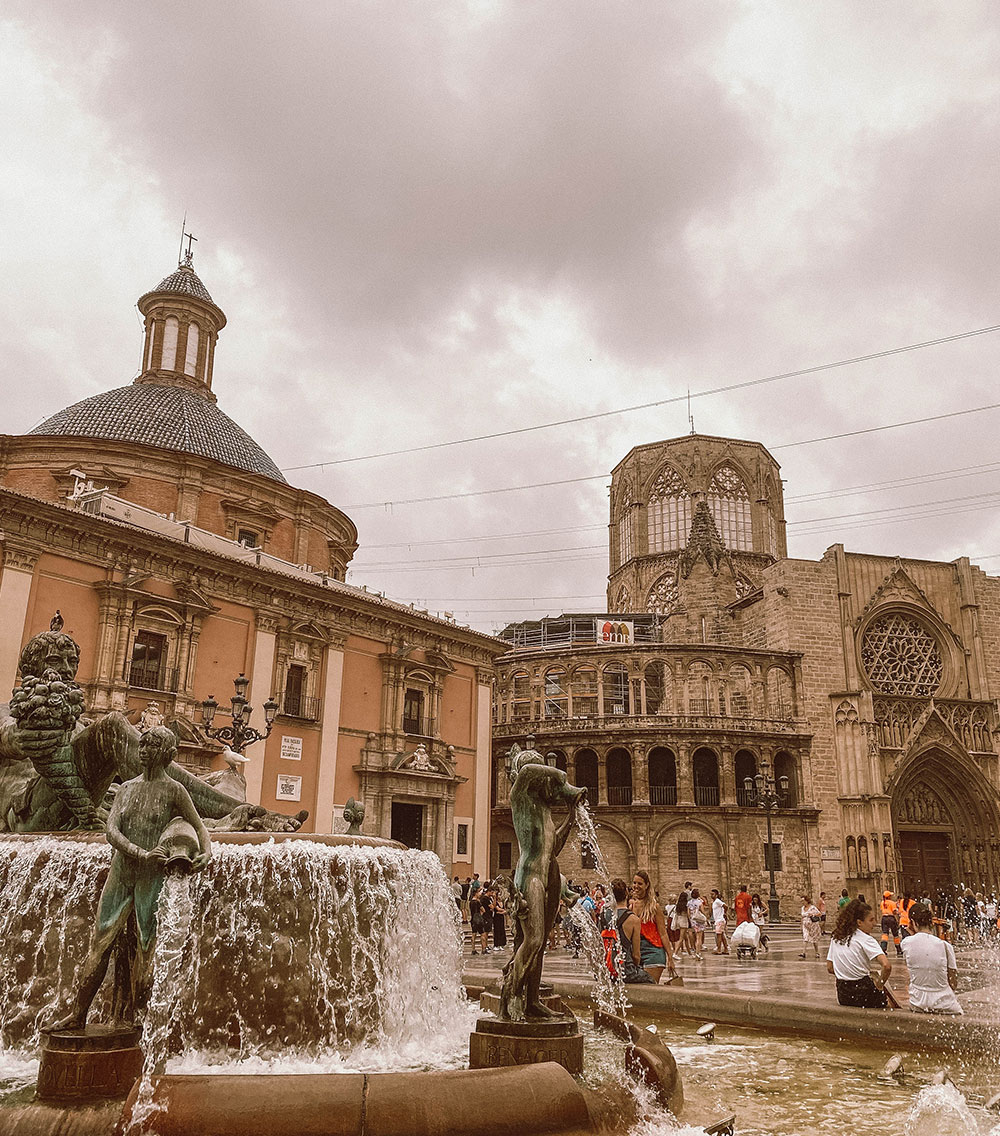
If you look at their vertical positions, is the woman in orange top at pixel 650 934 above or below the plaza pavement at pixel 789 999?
above

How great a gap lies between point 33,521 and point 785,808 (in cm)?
2741

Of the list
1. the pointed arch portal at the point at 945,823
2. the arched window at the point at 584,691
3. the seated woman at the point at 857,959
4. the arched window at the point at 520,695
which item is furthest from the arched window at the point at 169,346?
the seated woman at the point at 857,959

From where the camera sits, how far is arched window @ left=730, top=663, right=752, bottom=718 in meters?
37.1

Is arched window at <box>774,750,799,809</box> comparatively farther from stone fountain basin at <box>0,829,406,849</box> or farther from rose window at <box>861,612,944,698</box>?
stone fountain basin at <box>0,829,406,849</box>

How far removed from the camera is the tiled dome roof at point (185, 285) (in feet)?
120

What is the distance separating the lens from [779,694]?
37594mm

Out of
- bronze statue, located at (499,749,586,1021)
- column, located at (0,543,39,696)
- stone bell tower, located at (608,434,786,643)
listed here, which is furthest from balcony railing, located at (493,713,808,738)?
bronze statue, located at (499,749,586,1021)

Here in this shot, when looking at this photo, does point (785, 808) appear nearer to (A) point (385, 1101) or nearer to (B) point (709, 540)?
(B) point (709, 540)

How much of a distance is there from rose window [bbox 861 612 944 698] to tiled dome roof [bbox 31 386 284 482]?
2617 cm

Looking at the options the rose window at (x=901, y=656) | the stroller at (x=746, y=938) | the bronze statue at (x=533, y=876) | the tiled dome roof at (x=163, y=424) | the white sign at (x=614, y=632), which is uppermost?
the tiled dome roof at (x=163, y=424)

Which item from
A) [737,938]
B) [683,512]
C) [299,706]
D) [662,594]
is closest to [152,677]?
[299,706]

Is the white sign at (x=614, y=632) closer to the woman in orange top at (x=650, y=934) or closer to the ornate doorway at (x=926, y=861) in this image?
the ornate doorway at (x=926, y=861)

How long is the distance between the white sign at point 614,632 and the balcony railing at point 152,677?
74.8 feet

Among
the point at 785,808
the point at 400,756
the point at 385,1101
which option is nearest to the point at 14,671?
the point at 400,756
